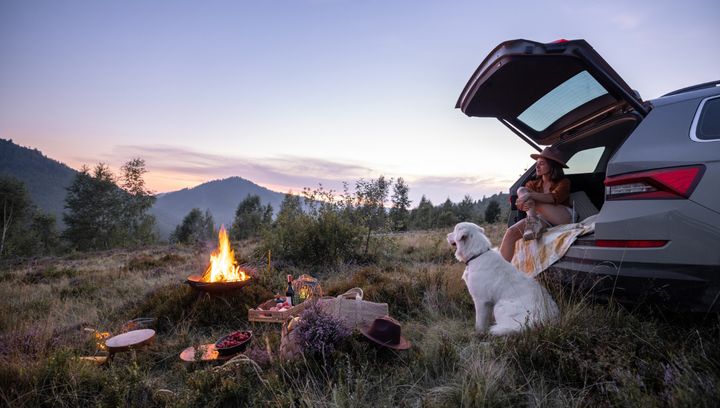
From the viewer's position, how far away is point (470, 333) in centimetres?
336

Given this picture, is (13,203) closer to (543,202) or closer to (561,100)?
(543,202)

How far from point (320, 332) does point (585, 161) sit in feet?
15.2

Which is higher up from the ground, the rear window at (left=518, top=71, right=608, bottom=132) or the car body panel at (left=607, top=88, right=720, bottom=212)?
the rear window at (left=518, top=71, right=608, bottom=132)

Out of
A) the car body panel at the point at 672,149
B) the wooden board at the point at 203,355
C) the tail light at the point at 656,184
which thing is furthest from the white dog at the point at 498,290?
the wooden board at the point at 203,355

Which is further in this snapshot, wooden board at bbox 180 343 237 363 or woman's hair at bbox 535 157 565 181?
woman's hair at bbox 535 157 565 181

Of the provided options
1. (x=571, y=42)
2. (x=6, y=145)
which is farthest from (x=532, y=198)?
(x=6, y=145)

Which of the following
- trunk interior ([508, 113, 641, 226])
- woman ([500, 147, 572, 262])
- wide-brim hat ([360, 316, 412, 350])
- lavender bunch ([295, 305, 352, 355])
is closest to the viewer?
lavender bunch ([295, 305, 352, 355])

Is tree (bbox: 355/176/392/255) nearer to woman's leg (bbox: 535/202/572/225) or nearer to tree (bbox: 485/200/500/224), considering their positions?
woman's leg (bbox: 535/202/572/225)

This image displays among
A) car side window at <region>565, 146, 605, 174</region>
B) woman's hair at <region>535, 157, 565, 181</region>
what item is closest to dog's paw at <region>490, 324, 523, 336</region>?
woman's hair at <region>535, 157, 565, 181</region>

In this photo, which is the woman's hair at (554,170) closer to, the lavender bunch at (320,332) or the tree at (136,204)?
the lavender bunch at (320,332)

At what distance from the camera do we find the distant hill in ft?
494

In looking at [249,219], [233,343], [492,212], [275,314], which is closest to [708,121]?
[275,314]

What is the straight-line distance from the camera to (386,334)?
2982 millimetres

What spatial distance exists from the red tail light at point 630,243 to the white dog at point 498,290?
777 mm
